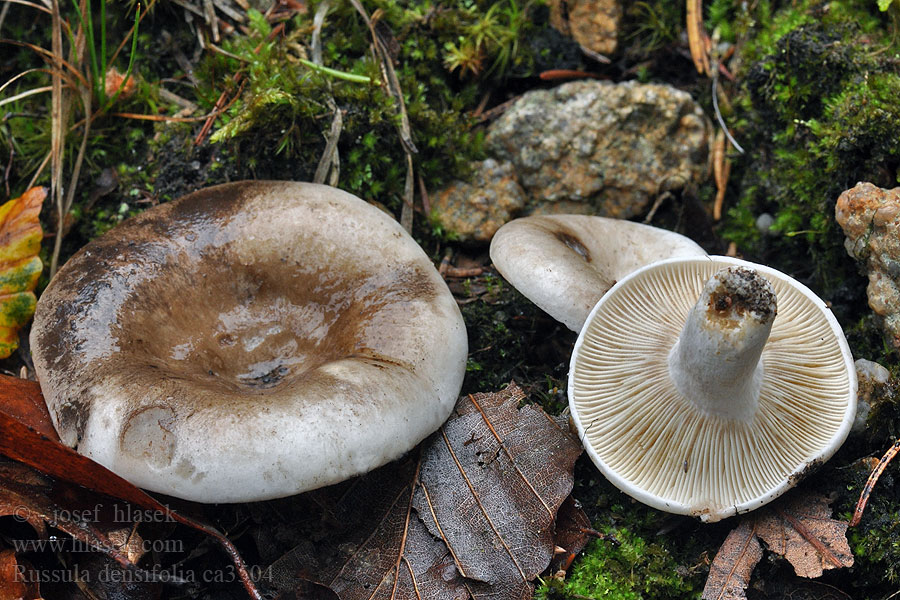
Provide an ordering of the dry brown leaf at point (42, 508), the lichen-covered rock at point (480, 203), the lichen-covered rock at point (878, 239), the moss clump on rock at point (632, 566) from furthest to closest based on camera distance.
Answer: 1. the lichen-covered rock at point (480, 203)
2. the lichen-covered rock at point (878, 239)
3. the moss clump on rock at point (632, 566)
4. the dry brown leaf at point (42, 508)

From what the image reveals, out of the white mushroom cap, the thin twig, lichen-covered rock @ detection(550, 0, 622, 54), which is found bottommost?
the thin twig

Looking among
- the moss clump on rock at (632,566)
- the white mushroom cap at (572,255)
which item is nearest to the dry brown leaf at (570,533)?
the moss clump on rock at (632,566)

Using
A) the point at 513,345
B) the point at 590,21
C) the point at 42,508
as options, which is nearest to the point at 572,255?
the point at 513,345

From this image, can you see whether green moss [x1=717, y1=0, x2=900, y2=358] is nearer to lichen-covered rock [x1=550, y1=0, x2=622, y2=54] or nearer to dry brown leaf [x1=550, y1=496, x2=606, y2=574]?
lichen-covered rock [x1=550, y1=0, x2=622, y2=54]

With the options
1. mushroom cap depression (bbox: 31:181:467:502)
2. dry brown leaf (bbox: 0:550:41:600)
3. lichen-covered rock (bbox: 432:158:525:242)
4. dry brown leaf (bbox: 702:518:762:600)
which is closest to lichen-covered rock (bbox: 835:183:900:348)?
dry brown leaf (bbox: 702:518:762:600)

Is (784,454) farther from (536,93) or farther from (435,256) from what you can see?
(536,93)

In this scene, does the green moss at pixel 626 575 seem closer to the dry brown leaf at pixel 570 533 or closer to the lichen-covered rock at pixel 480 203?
the dry brown leaf at pixel 570 533

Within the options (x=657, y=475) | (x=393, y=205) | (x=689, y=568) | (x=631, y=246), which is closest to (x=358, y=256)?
(x=393, y=205)
